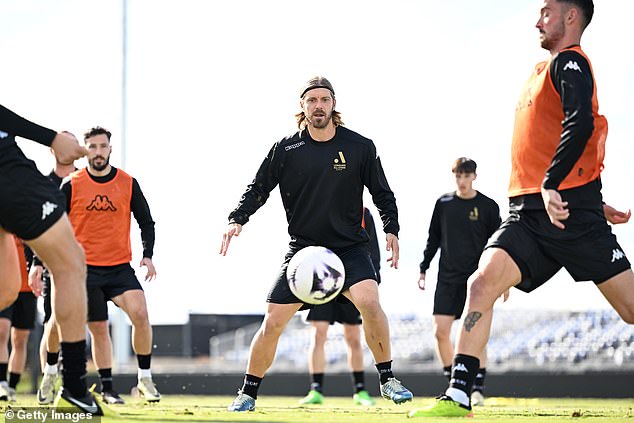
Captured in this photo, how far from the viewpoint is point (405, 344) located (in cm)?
2931

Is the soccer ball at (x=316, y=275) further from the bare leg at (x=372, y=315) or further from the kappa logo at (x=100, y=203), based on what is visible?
the kappa logo at (x=100, y=203)

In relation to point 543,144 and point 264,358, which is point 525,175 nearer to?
point 543,144

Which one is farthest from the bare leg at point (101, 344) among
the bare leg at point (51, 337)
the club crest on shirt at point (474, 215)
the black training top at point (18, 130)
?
the black training top at point (18, 130)

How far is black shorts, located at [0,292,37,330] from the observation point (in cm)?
1222

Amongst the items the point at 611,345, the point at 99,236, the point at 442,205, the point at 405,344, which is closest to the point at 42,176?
the point at 99,236

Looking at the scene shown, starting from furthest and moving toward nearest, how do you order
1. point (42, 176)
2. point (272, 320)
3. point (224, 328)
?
point (224, 328) → point (272, 320) → point (42, 176)

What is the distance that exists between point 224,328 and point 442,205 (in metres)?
20.4

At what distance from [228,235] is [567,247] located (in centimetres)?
279

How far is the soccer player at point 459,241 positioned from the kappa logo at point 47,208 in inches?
271

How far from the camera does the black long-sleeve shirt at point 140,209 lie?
984 centimetres

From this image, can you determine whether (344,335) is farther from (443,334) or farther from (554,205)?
(554,205)

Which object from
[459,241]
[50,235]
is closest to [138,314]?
[459,241]

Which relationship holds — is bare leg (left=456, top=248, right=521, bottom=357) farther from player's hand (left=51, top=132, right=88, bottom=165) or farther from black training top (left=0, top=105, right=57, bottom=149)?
black training top (left=0, top=105, right=57, bottom=149)

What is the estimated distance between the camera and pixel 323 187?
25.8 feet
